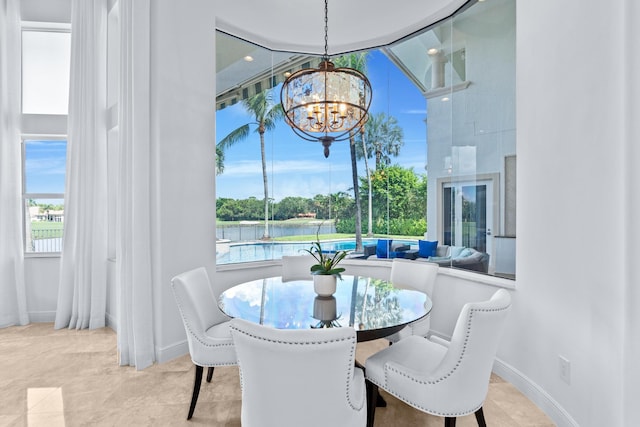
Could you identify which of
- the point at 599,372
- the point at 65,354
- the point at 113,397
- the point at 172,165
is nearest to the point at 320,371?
the point at 599,372

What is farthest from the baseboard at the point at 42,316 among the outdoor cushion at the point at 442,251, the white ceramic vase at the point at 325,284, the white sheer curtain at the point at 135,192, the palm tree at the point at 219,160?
the outdoor cushion at the point at 442,251

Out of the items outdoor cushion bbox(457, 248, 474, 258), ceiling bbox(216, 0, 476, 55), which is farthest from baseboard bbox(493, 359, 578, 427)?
ceiling bbox(216, 0, 476, 55)

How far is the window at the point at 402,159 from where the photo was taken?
2986 mm

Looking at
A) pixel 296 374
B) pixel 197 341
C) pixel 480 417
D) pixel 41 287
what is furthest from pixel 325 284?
pixel 41 287

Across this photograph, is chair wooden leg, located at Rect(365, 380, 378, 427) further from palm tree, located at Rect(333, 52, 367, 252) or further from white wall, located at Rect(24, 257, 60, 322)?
white wall, located at Rect(24, 257, 60, 322)

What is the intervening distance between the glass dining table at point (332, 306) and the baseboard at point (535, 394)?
0.99 meters

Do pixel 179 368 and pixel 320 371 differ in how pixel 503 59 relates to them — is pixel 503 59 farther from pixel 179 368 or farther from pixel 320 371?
pixel 179 368

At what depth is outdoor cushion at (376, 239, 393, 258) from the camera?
→ 4.20 m

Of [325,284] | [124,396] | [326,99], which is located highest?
[326,99]

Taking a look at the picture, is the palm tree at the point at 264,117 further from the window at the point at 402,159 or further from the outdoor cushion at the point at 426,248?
the outdoor cushion at the point at 426,248

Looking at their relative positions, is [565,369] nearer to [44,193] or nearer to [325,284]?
[325,284]

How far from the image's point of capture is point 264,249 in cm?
420

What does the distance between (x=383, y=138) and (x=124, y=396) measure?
3557 mm

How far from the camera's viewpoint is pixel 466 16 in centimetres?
330
